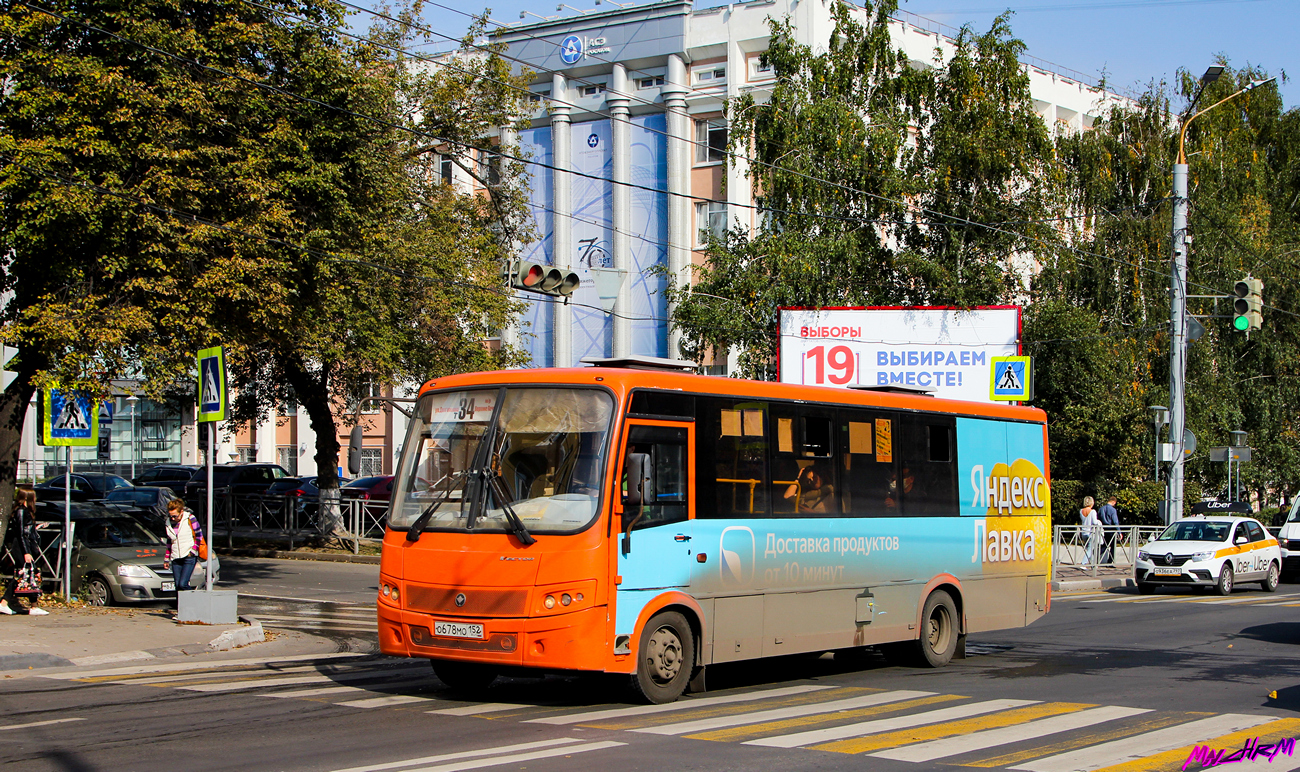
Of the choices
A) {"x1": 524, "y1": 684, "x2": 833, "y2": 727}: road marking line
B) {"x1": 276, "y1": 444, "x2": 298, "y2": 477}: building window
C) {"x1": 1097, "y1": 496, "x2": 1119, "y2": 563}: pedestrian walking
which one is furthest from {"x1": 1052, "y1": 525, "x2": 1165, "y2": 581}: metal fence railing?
{"x1": 276, "y1": 444, "x2": 298, "y2": 477}: building window

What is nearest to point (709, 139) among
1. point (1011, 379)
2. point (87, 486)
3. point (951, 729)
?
point (1011, 379)

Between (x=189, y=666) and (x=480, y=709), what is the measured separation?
4.92 meters

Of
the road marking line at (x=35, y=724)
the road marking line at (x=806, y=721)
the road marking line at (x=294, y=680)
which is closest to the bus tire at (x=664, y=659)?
the road marking line at (x=806, y=721)

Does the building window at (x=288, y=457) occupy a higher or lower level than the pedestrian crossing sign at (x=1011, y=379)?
lower

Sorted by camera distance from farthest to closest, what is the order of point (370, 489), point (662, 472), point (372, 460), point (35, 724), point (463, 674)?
point (372, 460), point (370, 489), point (463, 674), point (662, 472), point (35, 724)

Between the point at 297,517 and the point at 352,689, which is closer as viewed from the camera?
the point at 352,689

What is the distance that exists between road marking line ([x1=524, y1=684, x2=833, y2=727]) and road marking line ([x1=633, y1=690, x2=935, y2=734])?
2.01 ft

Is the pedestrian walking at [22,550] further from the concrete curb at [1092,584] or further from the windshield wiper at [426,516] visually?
the concrete curb at [1092,584]

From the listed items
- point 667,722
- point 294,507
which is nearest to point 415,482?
point 667,722

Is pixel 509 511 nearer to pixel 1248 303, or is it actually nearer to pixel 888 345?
pixel 1248 303

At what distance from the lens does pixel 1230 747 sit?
341 inches

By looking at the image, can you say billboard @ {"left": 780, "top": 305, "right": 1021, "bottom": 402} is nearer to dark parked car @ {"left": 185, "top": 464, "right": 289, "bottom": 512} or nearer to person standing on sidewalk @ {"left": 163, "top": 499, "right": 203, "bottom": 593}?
person standing on sidewalk @ {"left": 163, "top": 499, "right": 203, "bottom": 593}

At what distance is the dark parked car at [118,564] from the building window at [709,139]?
31357 mm

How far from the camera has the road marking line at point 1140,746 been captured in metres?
7.94
